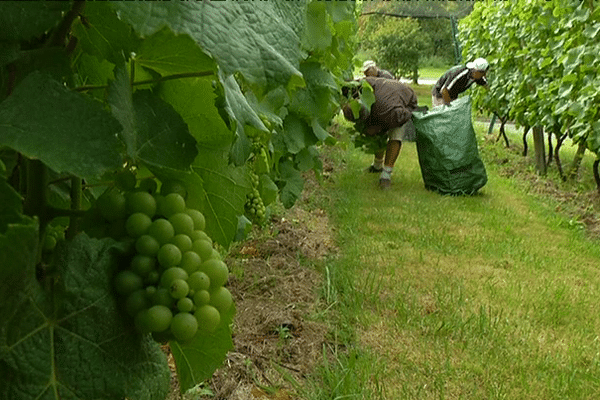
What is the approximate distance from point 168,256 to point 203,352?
28 cm

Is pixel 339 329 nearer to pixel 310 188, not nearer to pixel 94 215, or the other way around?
pixel 94 215

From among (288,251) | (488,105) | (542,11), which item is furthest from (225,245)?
(488,105)

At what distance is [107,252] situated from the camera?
2.52ft

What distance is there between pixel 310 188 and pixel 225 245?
215 inches

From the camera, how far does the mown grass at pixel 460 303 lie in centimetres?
263

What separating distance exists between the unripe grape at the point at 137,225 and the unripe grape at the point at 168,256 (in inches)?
1.6

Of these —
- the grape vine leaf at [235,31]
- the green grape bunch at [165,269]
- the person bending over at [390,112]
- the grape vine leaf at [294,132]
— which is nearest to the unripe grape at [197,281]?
the green grape bunch at [165,269]

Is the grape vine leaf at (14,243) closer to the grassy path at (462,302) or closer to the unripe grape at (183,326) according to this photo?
the unripe grape at (183,326)

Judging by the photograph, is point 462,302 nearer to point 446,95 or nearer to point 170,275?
point 170,275

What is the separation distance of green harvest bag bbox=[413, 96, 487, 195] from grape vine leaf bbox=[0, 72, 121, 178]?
19.8 feet

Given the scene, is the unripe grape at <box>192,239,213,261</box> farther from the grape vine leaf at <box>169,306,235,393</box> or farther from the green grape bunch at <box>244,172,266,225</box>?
the green grape bunch at <box>244,172,266,225</box>

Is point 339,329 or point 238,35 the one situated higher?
point 238,35

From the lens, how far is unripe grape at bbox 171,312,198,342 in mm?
733

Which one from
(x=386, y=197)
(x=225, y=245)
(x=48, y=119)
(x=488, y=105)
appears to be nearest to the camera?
(x=48, y=119)
